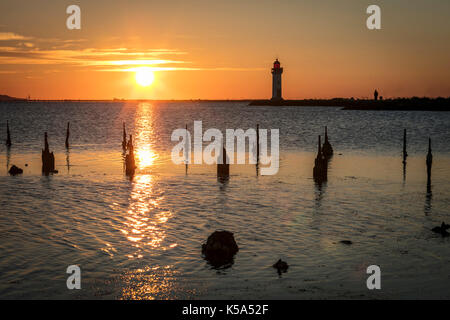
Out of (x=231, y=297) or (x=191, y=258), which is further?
(x=191, y=258)

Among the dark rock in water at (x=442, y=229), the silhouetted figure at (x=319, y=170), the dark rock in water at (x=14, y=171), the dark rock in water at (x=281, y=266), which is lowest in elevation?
the dark rock in water at (x=281, y=266)

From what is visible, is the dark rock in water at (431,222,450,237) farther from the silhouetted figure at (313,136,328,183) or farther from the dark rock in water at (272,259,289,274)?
the silhouetted figure at (313,136,328,183)

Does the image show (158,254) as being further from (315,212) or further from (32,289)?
(315,212)

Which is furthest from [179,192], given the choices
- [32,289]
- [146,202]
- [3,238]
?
[32,289]

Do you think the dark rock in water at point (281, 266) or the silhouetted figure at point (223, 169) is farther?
the silhouetted figure at point (223, 169)

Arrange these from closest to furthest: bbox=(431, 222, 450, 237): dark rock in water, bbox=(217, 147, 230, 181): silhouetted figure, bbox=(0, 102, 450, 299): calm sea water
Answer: bbox=(0, 102, 450, 299): calm sea water, bbox=(431, 222, 450, 237): dark rock in water, bbox=(217, 147, 230, 181): silhouetted figure

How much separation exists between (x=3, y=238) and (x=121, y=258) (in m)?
5.73

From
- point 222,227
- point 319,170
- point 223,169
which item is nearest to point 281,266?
point 222,227

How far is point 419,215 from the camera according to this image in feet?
77.5

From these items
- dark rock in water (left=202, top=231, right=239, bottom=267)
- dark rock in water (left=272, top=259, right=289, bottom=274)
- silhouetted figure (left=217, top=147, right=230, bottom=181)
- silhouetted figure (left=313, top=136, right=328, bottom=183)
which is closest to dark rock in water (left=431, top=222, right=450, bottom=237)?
dark rock in water (left=272, top=259, right=289, bottom=274)

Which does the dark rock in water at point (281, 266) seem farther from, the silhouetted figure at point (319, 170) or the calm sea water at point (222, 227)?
the silhouetted figure at point (319, 170)

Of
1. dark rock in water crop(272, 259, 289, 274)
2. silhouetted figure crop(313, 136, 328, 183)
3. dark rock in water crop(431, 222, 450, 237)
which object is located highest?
silhouetted figure crop(313, 136, 328, 183)

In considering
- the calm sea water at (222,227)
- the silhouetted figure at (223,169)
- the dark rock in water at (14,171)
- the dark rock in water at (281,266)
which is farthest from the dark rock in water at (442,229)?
the dark rock in water at (14,171)
